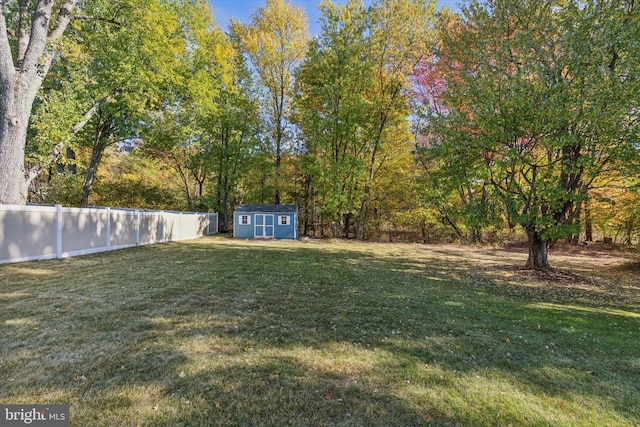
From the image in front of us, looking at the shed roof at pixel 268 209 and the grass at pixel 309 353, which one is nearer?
the grass at pixel 309 353

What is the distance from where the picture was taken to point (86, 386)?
242 centimetres

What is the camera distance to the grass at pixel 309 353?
7.44 feet

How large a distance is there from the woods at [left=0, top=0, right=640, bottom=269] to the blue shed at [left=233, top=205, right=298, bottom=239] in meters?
2.91

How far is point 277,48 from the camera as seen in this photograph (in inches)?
855

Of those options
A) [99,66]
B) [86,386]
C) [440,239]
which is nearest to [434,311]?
[86,386]

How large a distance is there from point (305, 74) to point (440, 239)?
15551 millimetres

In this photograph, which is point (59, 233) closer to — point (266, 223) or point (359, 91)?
point (266, 223)

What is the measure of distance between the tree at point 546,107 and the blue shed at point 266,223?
1219 cm

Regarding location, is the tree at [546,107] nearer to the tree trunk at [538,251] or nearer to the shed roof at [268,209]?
the tree trunk at [538,251]

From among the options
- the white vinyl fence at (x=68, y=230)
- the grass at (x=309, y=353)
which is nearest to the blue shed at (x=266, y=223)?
the white vinyl fence at (x=68, y=230)

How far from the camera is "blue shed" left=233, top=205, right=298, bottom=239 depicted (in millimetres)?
20219

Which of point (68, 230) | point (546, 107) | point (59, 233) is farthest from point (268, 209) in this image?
point (546, 107)

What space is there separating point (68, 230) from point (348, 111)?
15.9m

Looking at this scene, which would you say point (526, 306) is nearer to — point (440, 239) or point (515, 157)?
point (515, 157)
